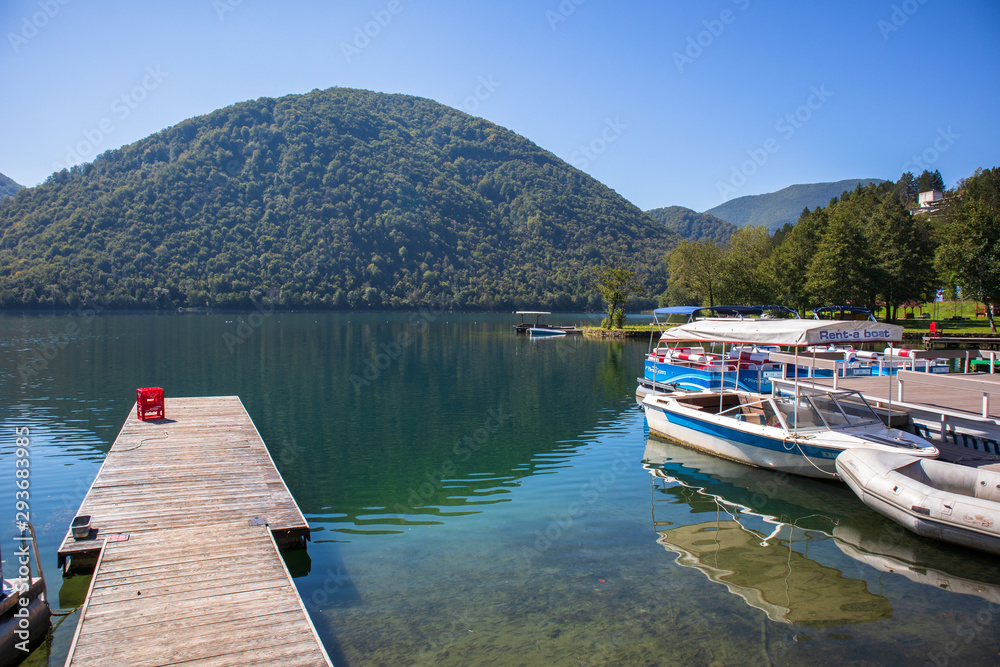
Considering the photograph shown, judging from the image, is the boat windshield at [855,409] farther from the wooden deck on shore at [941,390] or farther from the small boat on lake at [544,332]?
the small boat on lake at [544,332]

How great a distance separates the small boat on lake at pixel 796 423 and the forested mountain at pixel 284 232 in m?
127

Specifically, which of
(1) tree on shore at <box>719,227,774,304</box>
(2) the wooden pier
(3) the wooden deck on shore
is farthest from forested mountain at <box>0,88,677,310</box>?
(3) the wooden deck on shore

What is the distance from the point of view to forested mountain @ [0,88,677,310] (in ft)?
415

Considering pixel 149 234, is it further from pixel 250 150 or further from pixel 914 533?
pixel 914 533

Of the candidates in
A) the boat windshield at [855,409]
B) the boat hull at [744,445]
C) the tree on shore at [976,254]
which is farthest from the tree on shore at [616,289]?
the boat windshield at [855,409]

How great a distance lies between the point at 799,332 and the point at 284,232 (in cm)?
15531

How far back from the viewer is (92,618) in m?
6.44

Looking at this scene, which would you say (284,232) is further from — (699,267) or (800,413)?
(800,413)

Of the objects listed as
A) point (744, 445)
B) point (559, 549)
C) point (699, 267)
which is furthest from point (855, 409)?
point (699, 267)

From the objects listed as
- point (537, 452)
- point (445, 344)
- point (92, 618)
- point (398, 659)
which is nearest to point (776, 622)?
point (398, 659)

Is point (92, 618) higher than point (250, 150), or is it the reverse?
point (250, 150)

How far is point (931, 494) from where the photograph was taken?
34.4ft

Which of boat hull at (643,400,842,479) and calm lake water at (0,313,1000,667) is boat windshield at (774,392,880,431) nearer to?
boat hull at (643,400,842,479)

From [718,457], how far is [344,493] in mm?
10217
